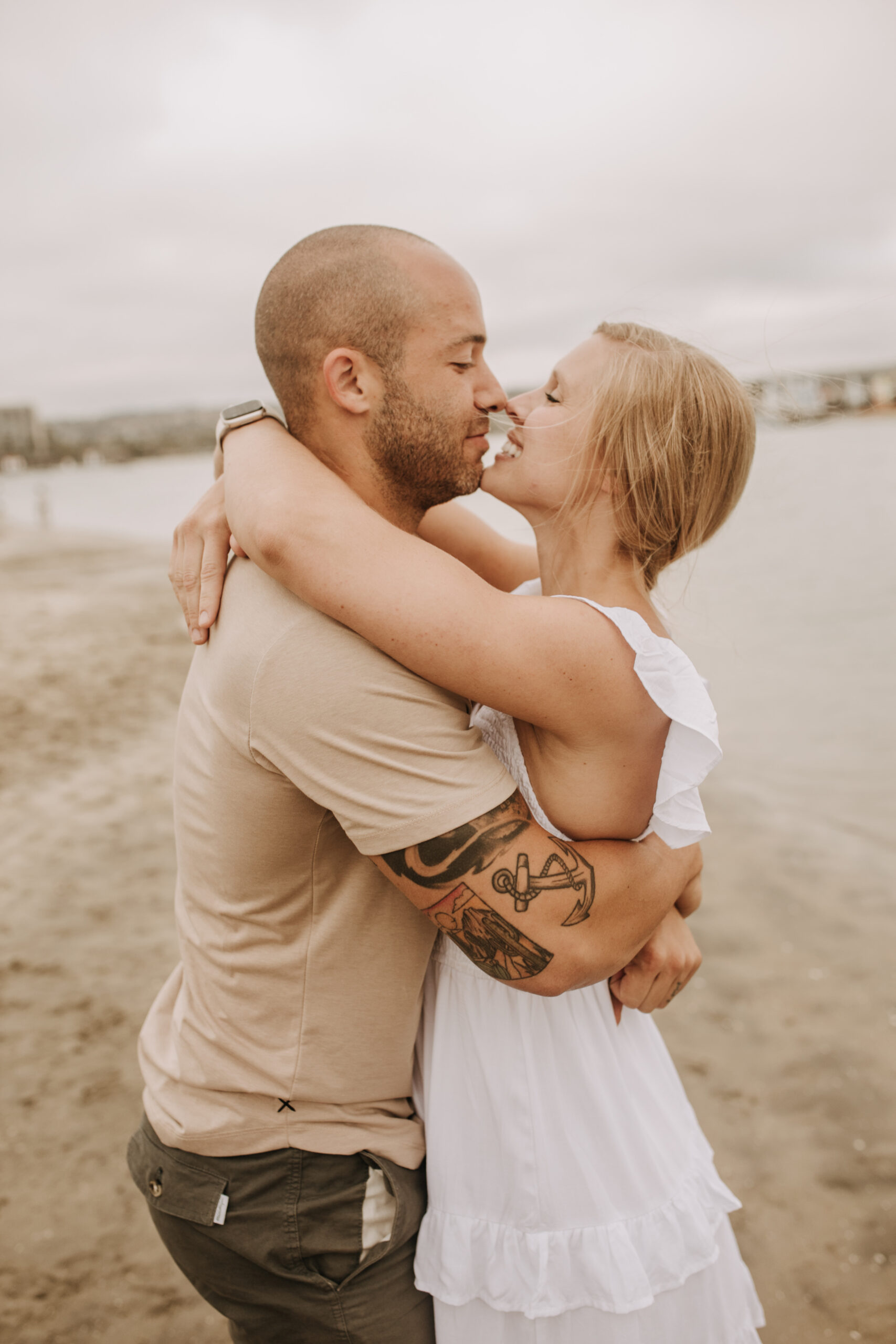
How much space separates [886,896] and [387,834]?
6071mm

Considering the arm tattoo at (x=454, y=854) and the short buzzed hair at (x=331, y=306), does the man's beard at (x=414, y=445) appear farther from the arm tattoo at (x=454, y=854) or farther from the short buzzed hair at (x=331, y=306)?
the arm tattoo at (x=454, y=854)

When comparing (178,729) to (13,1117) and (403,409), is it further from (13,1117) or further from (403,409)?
(13,1117)

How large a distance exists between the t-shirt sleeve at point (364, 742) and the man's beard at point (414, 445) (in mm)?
633

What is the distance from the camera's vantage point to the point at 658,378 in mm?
2098

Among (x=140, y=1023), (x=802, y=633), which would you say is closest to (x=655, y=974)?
(x=140, y=1023)

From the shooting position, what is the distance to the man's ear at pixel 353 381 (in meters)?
2.11

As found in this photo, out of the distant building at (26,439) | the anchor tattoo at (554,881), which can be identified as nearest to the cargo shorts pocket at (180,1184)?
the anchor tattoo at (554,881)

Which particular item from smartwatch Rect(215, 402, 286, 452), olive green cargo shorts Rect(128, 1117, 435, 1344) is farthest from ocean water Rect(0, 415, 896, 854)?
olive green cargo shorts Rect(128, 1117, 435, 1344)

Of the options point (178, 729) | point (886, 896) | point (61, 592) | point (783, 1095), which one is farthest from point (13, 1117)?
point (61, 592)

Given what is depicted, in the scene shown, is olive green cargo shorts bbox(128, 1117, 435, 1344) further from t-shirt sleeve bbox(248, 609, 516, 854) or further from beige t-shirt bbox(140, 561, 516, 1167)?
t-shirt sleeve bbox(248, 609, 516, 854)

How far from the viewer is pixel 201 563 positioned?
207 cm

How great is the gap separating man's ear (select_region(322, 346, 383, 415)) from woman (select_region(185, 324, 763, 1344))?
6.9 inches

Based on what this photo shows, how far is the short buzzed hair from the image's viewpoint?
6.98 ft

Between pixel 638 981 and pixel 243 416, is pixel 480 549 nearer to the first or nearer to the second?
pixel 243 416
